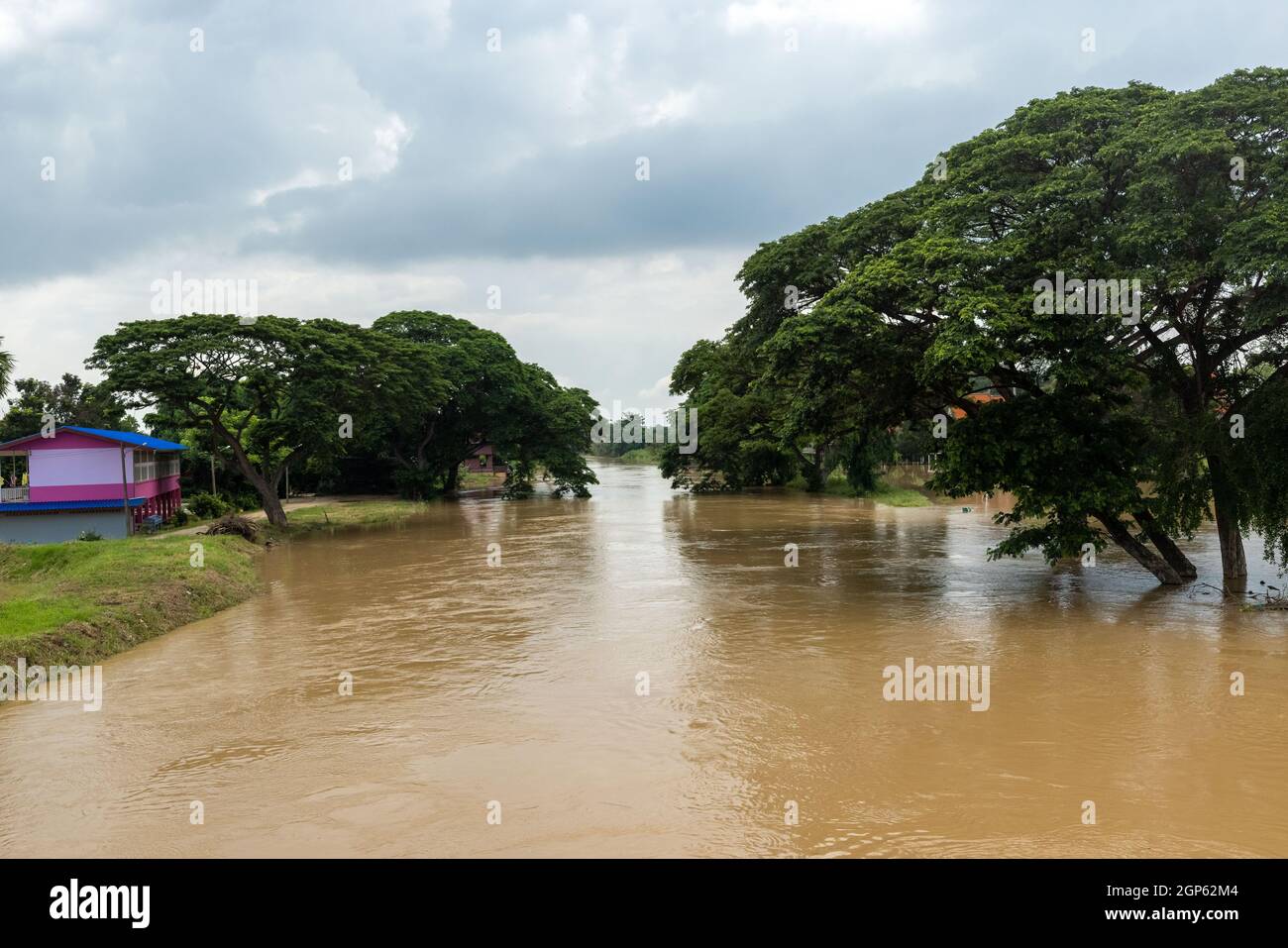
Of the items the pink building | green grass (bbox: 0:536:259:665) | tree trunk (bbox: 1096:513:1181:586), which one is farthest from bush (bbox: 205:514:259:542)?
tree trunk (bbox: 1096:513:1181:586)

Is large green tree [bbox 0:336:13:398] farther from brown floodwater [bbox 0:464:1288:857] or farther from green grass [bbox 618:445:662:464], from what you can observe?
green grass [bbox 618:445:662:464]

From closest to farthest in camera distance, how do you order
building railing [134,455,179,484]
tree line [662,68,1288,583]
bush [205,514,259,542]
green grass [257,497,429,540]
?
tree line [662,68,1288,583] < bush [205,514,259,542] < building railing [134,455,179,484] < green grass [257,497,429,540]

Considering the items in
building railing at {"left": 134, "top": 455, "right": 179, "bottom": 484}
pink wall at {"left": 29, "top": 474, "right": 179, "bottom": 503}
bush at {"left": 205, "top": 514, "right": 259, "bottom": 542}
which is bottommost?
bush at {"left": 205, "top": 514, "right": 259, "bottom": 542}

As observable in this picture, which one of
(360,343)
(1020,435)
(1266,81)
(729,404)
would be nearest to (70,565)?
(360,343)

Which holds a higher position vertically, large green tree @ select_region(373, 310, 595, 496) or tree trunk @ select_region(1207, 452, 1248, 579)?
large green tree @ select_region(373, 310, 595, 496)

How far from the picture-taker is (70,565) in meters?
18.3

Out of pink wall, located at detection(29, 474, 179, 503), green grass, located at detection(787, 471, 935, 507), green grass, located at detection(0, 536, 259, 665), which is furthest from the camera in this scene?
green grass, located at detection(787, 471, 935, 507)

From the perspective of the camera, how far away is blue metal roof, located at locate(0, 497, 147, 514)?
25.8 m

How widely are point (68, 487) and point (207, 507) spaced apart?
5.89m

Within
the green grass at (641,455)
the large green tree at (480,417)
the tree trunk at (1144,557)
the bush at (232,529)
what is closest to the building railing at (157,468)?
the bush at (232,529)

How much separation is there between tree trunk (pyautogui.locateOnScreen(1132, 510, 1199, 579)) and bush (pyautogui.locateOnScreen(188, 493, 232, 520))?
29429 millimetres

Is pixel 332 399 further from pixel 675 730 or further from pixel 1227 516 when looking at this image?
pixel 1227 516

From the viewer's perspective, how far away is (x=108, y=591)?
14398 millimetres
